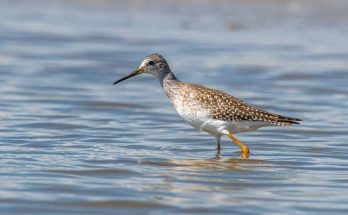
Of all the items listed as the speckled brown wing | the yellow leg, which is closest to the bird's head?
the speckled brown wing

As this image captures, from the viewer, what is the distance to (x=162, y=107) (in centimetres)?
1456

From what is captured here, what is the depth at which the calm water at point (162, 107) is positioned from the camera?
9.05 meters

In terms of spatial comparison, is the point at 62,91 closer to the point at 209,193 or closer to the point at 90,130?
the point at 90,130

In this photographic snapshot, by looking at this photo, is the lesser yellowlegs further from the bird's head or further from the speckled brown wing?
the bird's head

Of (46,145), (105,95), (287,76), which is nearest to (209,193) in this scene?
(46,145)

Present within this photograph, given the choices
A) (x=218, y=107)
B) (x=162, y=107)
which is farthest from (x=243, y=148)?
(x=162, y=107)

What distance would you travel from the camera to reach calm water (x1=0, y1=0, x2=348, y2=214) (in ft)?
29.7

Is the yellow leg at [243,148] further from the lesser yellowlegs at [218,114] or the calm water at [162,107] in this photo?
the calm water at [162,107]

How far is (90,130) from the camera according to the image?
12602 millimetres

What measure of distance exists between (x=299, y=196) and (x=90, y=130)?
14.2ft

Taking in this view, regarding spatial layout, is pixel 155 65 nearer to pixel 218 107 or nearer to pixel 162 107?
pixel 218 107

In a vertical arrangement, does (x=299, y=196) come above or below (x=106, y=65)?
below

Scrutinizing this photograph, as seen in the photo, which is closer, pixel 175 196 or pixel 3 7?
pixel 175 196

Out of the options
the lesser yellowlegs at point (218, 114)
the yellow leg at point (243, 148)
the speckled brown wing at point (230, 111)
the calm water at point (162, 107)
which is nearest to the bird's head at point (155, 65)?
the lesser yellowlegs at point (218, 114)
